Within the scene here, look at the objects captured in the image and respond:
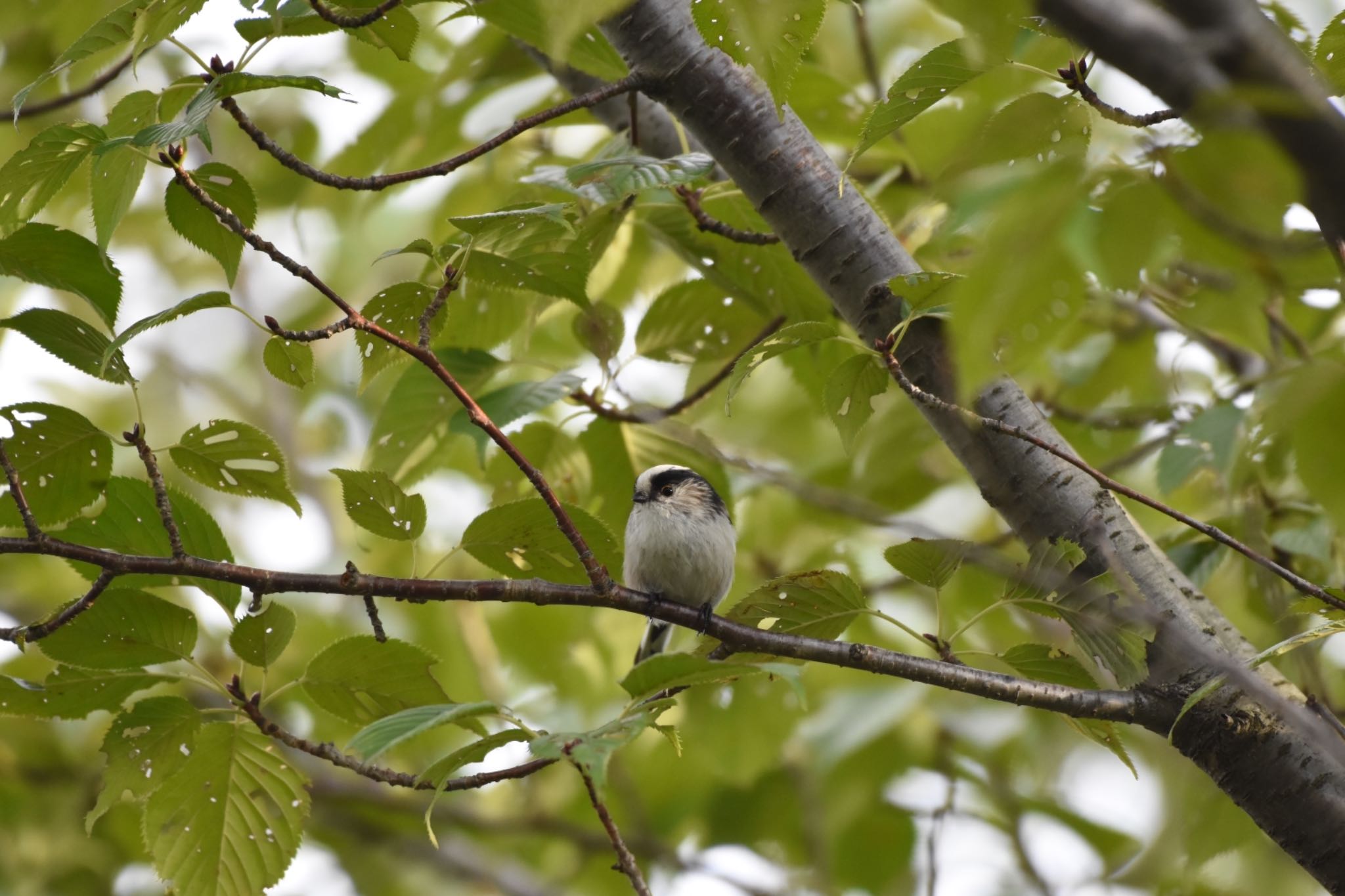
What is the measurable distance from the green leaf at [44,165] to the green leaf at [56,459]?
16.3 inches

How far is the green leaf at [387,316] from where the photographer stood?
236cm

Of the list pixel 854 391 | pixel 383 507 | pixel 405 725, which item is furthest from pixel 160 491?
pixel 854 391

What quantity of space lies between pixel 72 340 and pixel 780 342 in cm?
147

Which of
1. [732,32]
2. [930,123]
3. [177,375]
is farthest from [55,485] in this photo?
[177,375]

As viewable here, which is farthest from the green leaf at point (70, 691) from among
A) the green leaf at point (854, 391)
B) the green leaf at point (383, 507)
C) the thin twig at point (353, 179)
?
the green leaf at point (854, 391)

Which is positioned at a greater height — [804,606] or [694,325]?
[694,325]

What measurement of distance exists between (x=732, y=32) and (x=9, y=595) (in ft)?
22.4

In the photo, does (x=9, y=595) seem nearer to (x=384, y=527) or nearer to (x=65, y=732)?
(x=65, y=732)

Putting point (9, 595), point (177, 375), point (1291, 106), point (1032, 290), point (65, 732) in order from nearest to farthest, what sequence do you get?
point (1291, 106), point (1032, 290), point (65, 732), point (9, 595), point (177, 375)

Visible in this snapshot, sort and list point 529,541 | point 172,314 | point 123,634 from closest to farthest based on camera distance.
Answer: point 172,314, point 123,634, point 529,541

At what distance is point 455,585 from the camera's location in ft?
7.43

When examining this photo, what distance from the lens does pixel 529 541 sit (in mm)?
2500

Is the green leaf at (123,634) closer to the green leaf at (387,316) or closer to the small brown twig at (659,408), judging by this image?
the green leaf at (387,316)

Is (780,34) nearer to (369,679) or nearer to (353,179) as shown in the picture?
(353,179)
